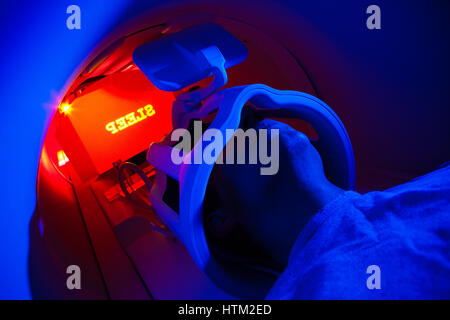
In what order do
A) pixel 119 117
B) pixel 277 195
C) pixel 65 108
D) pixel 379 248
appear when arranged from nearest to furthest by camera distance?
pixel 379 248 → pixel 277 195 → pixel 65 108 → pixel 119 117

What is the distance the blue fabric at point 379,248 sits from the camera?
1.49ft

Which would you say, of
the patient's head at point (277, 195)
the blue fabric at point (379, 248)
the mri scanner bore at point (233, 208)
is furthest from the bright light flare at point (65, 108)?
the blue fabric at point (379, 248)

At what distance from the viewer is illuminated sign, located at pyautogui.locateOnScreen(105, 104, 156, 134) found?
5.35 ft

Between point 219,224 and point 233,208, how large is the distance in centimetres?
7

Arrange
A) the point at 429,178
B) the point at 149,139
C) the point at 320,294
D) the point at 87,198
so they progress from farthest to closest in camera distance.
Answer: the point at 149,139 < the point at 87,198 < the point at 429,178 < the point at 320,294

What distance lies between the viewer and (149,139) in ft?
5.65

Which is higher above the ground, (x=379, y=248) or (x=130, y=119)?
(x=130, y=119)

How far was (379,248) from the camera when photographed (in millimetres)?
510

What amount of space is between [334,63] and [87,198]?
1239 millimetres

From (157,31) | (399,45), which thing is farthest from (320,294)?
(157,31)

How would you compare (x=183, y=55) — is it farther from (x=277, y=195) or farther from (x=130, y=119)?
(x=130, y=119)

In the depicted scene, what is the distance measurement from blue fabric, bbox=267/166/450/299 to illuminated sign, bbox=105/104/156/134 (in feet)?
4.33

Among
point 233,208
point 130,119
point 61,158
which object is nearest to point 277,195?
point 233,208
